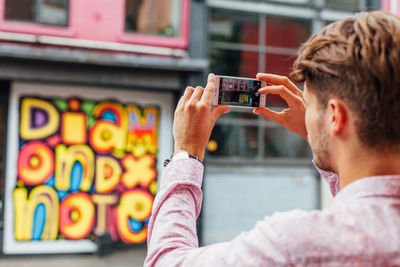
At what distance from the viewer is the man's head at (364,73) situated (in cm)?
77

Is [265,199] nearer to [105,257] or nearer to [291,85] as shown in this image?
[105,257]

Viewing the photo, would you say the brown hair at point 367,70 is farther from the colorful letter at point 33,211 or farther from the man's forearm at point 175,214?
the colorful letter at point 33,211

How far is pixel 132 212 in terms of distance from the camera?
23.0 feet

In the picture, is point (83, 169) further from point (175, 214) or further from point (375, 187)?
point (375, 187)

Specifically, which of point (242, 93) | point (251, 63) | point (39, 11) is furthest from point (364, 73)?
point (251, 63)

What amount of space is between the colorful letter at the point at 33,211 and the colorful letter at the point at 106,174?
2.58 feet

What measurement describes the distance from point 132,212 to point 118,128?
1582 mm

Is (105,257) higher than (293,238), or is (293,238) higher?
(293,238)

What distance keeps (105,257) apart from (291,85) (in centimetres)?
619

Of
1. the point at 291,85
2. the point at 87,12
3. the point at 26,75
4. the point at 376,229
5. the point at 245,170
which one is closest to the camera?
the point at 376,229

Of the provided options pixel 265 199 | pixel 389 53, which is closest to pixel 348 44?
pixel 389 53

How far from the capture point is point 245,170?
24.2 ft

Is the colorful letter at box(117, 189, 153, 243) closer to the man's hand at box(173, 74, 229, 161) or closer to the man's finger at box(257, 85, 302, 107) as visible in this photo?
the man's finger at box(257, 85, 302, 107)

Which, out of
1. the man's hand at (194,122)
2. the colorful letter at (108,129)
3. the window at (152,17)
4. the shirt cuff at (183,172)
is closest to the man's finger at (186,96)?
the man's hand at (194,122)
